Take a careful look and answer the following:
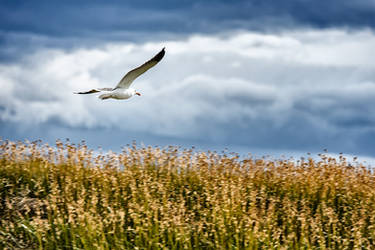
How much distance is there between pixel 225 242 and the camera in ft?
23.0

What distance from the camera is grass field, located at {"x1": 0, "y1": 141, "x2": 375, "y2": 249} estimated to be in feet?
23.2

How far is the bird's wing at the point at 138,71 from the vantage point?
9.69m

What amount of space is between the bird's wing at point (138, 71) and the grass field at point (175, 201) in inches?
65.7

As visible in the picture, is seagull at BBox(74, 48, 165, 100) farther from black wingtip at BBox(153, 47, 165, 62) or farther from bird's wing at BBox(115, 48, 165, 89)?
black wingtip at BBox(153, 47, 165, 62)

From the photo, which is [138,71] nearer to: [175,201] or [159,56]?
[159,56]

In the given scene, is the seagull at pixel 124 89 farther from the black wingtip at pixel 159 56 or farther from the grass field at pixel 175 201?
the grass field at pixel 175 201

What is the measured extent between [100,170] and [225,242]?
278 centimetres

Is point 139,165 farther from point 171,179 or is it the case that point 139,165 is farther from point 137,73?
point 137,73

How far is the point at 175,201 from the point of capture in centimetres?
837

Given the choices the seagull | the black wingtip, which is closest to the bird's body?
the seagull

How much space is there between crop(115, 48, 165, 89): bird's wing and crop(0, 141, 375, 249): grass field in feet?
5.48

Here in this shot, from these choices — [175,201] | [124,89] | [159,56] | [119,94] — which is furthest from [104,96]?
[175,201]

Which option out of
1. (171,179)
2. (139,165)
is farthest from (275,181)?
(139,165)

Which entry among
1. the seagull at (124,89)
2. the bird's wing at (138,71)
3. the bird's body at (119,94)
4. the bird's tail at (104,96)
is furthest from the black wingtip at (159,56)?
the bird's tail at (104,96)
